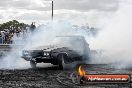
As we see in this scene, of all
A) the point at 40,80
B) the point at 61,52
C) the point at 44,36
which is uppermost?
the point at 44,36

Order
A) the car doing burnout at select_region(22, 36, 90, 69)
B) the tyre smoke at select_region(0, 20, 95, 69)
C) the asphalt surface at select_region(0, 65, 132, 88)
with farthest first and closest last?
the tyre smoke at select_region(0, 20, 95, 69), the car doing burnout at select_region(22, 36, 90, 69), the asphalt surface at select_region(0, 65, 132, 88)

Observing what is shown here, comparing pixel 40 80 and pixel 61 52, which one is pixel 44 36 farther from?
pixel 40 80

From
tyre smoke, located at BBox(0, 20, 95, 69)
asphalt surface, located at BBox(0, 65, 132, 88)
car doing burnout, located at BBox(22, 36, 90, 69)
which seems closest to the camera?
asphalt surface, located at BBox(0, 65, 132, 88)

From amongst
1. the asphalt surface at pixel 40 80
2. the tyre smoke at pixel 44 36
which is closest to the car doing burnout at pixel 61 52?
the tyre smoke at pixel 44 36

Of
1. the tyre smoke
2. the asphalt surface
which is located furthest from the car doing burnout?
the asphalt surface

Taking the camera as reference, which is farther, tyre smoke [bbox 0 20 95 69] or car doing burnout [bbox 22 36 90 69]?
tyre smoke [bbox 0 20 95 69]

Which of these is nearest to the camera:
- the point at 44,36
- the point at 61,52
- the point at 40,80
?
the point at 40,80

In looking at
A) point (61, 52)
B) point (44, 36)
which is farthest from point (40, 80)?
point (44, 36)

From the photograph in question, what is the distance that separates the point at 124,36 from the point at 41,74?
8.79 metres

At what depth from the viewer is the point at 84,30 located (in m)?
23.1

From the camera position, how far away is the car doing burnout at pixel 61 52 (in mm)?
17947

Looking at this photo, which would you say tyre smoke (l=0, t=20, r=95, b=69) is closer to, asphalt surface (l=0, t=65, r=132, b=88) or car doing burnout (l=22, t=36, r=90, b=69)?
car doing burnout (l=22, t=36, r=90, b=69)

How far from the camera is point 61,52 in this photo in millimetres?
18172

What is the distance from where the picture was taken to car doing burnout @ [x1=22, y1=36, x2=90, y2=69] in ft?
58.9
